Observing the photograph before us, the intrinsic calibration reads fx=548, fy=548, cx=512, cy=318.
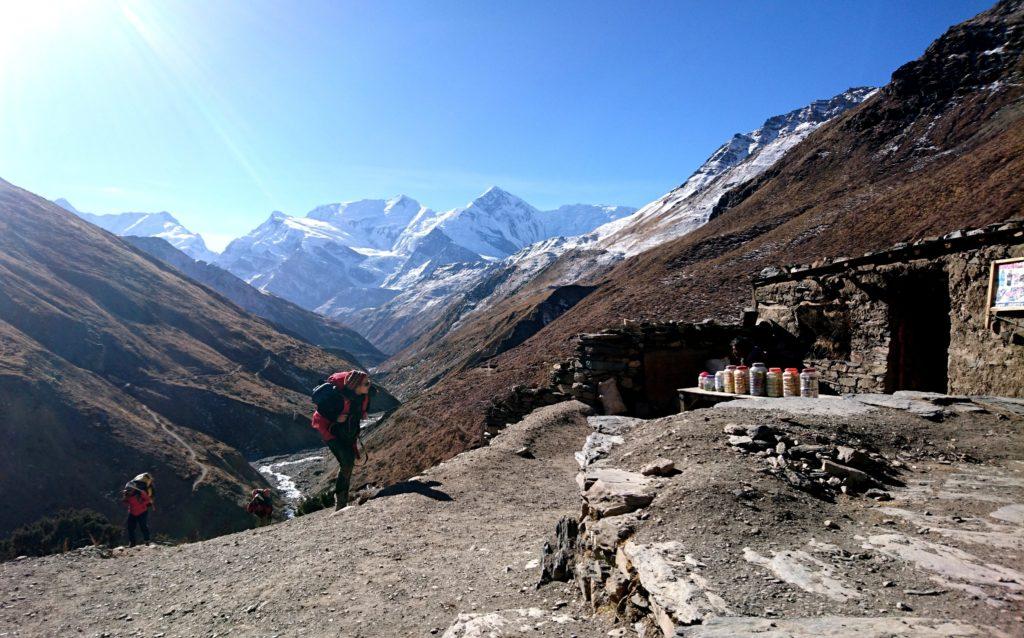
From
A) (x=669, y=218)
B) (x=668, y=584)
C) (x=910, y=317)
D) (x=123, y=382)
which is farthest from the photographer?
(x=669, y=218)

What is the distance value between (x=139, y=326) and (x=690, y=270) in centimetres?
5307

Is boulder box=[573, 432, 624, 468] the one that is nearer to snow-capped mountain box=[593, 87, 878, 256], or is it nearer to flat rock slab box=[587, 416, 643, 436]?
flat rock slab box=[587, 416, 643, 436]

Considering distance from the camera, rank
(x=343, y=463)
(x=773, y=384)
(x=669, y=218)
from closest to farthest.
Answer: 1. (x=773, y=384)
2. (x=343, y=463)
3. (x=669, y=218)

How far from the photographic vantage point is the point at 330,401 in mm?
10148

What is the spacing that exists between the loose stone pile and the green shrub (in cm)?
1780

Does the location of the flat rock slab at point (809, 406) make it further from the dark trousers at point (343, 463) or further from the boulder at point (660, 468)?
the dark trousers at point (343, 463)

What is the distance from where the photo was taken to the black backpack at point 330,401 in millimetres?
10078

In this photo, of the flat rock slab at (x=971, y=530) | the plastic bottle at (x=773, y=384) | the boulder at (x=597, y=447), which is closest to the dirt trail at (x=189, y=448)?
the boulder at (x=597, y=447)

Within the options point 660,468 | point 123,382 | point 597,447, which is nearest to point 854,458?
point 660,468

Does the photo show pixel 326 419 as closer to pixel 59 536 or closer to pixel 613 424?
pixel 613 424

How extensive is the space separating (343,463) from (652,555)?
7470 millimetres

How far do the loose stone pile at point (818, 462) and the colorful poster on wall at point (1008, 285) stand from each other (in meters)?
4.73

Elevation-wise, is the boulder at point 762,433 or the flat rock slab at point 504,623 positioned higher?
the boulder at point 762,433

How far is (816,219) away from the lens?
43500 millimetres
